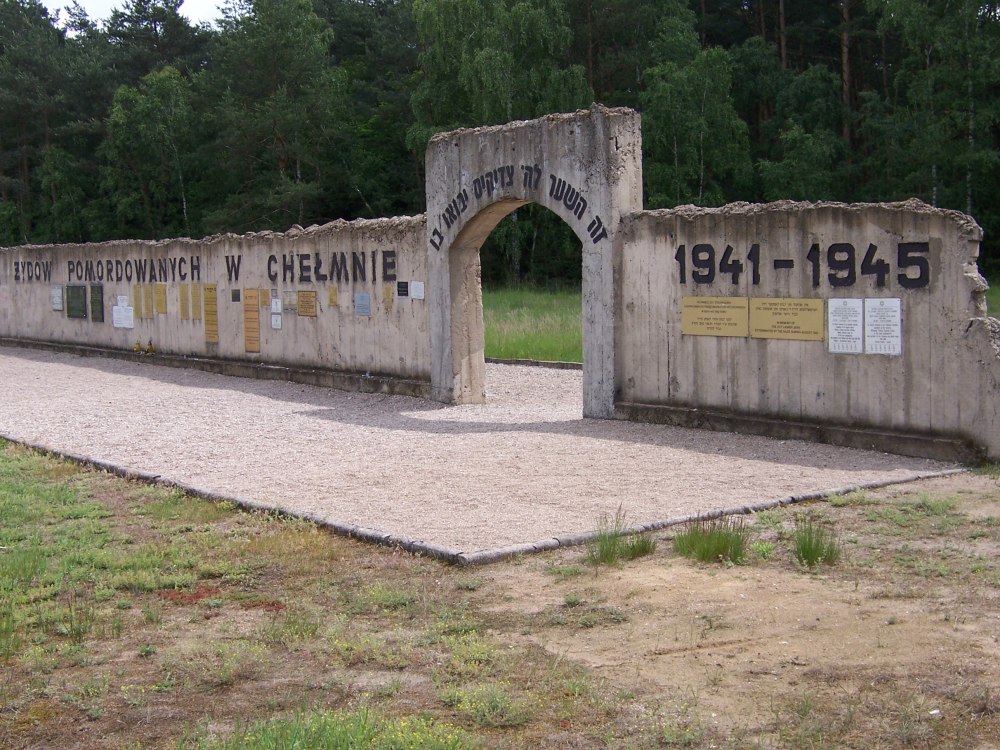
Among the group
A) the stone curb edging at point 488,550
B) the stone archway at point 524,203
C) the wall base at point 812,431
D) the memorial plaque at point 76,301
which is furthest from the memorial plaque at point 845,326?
the memorial plaque at point 76,301

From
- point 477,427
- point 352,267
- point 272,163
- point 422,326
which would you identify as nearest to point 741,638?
point 477,427

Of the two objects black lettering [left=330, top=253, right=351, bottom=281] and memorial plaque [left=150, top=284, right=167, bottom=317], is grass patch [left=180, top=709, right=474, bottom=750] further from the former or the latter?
memorial plaque [left=150, top=284, right=167, bottom=317]

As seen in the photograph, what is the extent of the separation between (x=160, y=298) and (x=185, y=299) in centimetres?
118

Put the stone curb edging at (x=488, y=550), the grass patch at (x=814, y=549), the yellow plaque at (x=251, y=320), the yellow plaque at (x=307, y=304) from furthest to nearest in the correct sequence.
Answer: the yellow plaque at (x=251, y=320)
the yellow plaque at (x=307, y=304)
the stone curb edging at (x=488, y=550)
the grass patch at (x=814, y=549)

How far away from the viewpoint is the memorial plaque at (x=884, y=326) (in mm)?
11859

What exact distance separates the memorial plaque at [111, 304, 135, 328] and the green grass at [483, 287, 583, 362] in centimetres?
706

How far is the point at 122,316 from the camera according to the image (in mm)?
25688

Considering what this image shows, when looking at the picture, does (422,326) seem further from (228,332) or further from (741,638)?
(741,638)

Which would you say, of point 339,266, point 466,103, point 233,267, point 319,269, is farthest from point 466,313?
point 466,103

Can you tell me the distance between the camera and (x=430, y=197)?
56.9 feet

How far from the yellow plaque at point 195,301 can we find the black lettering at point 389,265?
5912mm

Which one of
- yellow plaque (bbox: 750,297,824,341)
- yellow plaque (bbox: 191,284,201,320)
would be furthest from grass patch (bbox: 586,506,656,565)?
yellow plaque (bbox: 191,284,201,320)

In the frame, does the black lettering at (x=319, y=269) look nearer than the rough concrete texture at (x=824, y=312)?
No

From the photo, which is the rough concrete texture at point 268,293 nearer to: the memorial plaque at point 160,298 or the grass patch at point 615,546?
the memorial plaque at point 160,298
